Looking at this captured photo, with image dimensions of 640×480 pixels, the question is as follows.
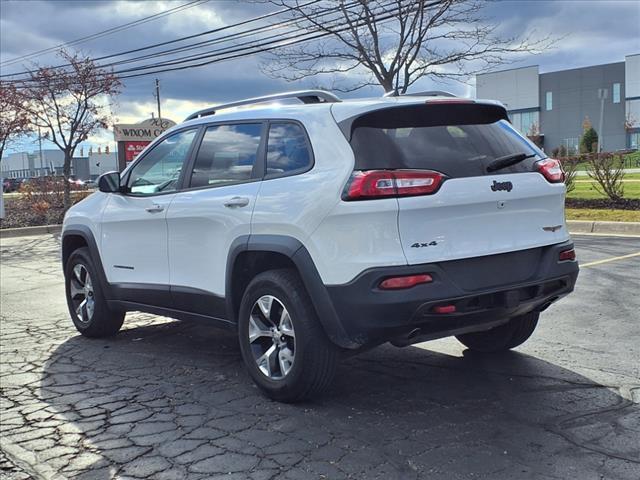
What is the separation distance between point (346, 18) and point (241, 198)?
1323cm

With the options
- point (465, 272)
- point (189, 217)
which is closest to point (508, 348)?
point (465, 272)

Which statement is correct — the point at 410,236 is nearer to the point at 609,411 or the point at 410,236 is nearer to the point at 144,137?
the point at 609,411

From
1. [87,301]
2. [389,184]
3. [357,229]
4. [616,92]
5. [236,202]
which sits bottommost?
[87,301]

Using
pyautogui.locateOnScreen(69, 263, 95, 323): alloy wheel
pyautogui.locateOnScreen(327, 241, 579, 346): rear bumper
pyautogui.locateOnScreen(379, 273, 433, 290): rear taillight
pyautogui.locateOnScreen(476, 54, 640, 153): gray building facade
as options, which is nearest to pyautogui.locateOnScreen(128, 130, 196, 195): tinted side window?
pyautogui.locateOnScreen(69, 263, 95, 323): alloy wheel

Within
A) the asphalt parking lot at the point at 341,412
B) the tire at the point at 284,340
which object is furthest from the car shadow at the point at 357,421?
the tire at the point at 284,340

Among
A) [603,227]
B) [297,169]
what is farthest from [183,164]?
[603,227]

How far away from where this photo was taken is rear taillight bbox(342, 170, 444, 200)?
376cm

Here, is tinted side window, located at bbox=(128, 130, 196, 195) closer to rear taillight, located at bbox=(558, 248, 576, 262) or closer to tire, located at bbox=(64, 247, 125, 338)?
tire, located at bbox=(64, 247, 125, 338)

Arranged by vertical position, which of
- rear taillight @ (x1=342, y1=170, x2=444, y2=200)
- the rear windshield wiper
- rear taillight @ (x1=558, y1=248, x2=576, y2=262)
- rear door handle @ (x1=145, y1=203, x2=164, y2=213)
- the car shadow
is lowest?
the car shadow

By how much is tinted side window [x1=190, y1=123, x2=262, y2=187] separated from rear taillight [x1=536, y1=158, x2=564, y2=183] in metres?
1.91

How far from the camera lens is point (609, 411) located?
3.98 m

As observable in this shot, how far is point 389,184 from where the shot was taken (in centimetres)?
376

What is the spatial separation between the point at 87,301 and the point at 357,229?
3.69m

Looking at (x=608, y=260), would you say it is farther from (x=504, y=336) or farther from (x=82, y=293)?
(x=82, y=293)
